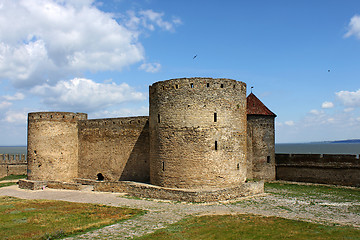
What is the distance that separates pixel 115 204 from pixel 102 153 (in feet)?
28.9

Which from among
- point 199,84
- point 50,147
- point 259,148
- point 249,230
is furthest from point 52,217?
point 259,148

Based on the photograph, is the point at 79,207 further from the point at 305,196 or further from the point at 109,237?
the point at 305,196

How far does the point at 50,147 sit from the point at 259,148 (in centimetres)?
1711

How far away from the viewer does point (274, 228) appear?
11.4 meters

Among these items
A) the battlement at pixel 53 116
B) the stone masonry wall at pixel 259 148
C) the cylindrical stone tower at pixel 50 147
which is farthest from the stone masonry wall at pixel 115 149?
the stone masonry wall at pixel 259 148

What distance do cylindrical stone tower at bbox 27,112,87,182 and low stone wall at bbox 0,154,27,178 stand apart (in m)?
9.38

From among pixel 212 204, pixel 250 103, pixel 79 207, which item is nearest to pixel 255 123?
pixel 250 103

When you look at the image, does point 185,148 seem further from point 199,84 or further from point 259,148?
point 259,148

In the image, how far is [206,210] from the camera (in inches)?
583

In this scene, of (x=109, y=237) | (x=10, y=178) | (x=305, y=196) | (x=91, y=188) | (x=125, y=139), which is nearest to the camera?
(x=109, y=237)

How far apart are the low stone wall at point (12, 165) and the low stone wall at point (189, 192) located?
718 inches

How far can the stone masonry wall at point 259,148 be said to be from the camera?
2406cm

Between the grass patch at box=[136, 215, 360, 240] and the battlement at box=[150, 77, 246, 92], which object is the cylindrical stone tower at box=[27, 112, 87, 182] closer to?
the battlement at box=[150, 77, 246, 92]

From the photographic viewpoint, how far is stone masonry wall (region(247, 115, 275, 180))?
24.1 m
